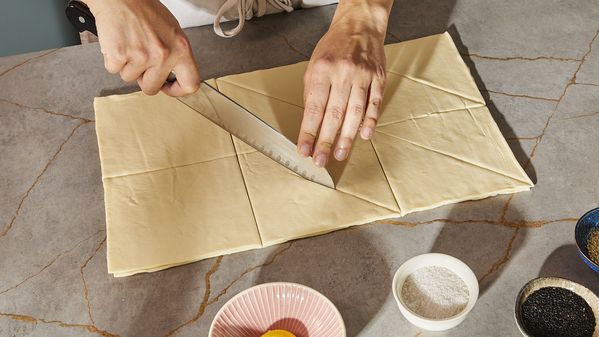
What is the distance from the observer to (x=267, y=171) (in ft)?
4.52

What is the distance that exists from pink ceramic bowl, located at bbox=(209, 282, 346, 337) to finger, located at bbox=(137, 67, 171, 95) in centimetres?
42

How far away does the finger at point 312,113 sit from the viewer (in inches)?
49.0

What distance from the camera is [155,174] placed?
139 cm

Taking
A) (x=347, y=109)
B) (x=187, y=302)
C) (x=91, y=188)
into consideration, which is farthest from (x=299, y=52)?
(x=187, y=302)

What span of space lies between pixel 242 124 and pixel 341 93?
0.70 ft

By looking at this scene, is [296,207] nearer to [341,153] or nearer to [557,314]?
[341,153]

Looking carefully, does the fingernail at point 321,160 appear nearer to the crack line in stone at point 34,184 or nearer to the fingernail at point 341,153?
the fingernail at point 341,153

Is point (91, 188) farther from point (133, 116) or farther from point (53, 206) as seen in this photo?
point (133, 116)

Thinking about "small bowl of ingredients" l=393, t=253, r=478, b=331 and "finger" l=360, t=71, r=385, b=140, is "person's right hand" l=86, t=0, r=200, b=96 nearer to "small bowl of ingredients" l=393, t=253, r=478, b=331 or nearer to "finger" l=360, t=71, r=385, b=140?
"finger" l=360, t=71, r=385, b=140

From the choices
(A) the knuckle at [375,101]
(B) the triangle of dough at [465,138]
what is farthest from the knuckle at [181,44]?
(B) the triangle of dough at [465,138]

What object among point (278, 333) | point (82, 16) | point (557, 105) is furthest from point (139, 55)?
point (557, 105)

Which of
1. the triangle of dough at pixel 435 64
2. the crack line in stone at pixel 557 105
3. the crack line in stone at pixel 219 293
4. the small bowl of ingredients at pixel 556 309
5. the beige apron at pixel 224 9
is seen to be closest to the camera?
the small bowl of ingredients at pixel 556 309

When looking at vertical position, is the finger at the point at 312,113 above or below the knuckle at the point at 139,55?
below

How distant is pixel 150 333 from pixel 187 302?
0.09 meters
